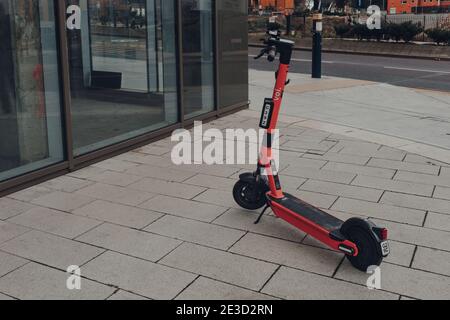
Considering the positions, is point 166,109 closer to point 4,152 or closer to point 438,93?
point 4,152

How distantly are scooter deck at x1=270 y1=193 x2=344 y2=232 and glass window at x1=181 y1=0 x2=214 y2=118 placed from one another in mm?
4366

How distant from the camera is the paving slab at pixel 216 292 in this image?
12.1 feet

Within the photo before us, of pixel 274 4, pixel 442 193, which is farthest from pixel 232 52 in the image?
pixel 274 4

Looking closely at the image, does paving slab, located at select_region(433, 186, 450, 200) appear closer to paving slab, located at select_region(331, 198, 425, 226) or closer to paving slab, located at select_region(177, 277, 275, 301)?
paving slab, located at select_region(331, 198, 425, 226)

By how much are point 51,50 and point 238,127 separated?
353 centimetres

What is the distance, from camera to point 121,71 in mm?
7812

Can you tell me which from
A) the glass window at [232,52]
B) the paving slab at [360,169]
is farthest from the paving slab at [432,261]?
the glass window at [232,52]

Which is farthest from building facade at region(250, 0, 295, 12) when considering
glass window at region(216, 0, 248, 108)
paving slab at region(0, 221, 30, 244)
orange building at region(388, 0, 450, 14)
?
paving slab at region(0, 221, 30, 244)

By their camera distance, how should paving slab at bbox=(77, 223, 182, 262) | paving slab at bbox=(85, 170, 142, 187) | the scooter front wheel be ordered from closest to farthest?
paving slab at bbox=(77, 223, 182, 262) → the scooter front wheel → paving slab at bbox=(85, 170, 142, 187)

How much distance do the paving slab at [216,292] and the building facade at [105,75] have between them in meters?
2.75

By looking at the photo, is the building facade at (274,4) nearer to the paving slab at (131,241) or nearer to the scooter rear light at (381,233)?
the paving slab at (131,241)

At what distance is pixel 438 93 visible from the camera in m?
13.4

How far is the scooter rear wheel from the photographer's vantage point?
12.8 feet

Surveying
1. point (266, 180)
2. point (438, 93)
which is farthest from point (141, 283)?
point (438, 93)
